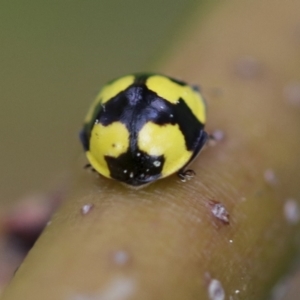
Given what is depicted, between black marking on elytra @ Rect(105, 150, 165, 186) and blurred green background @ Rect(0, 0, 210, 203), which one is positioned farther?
blurred green background @ Rect(0, 0, 210, 203)

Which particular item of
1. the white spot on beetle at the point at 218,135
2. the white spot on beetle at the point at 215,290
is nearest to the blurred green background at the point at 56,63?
the white spot on beetle at the point at 218,135

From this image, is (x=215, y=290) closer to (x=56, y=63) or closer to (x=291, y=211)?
(x=291, y=211)

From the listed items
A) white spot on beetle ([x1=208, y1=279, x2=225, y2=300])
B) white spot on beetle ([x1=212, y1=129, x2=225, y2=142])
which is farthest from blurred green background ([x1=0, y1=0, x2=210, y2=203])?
white spot on beetle ([x1=208, y1=279, x2=225, y2=300])

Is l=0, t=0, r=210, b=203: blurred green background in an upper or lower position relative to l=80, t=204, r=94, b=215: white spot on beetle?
lower

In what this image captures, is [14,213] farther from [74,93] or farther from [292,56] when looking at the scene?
[74,93]

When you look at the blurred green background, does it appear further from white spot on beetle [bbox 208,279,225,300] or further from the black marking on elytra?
white spot on beetle [bbox 208,279,225,300]

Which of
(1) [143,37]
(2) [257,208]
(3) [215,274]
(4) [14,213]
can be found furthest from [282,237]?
(1) [143,37]

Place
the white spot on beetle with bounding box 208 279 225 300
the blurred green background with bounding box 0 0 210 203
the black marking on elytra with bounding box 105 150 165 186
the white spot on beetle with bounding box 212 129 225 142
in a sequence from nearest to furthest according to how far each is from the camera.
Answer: the white spot on beetle with bounding box 208 279 225 300
the black marking on elytra with bounding box 105 150 165 186
the white spot on beetle with bounding box 212 129 225 142
the blurred green background with bounding box 0 0 210 203
